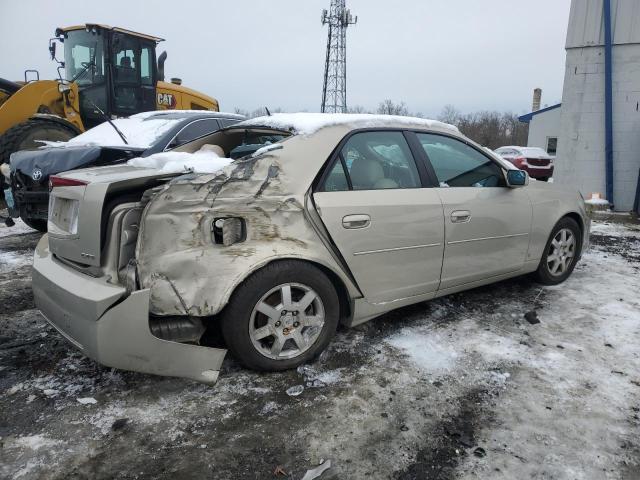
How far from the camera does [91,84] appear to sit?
9062 mm

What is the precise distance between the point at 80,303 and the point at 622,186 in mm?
10235

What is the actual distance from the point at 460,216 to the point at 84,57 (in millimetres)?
Answer: 8568

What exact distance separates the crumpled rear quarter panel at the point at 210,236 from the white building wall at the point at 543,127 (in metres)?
29.2

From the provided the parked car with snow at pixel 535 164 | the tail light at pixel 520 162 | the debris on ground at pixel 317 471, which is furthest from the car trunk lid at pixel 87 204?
the tail light at pixel 520 162

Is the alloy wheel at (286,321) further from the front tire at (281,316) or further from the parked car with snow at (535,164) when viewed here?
the parked car with snow at (535,164)

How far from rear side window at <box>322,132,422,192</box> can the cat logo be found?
816 cm

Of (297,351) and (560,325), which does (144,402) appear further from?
(560,325)

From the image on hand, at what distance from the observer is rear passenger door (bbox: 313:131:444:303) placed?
Result: 291 cm

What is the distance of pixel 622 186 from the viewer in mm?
9422

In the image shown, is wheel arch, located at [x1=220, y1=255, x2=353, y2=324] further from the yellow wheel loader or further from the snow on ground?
the yellow wheel loader

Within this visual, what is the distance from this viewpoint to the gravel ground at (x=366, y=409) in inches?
84.0

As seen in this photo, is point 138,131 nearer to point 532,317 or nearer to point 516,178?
point 516,178

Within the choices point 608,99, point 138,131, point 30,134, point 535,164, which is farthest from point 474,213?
point 535,164

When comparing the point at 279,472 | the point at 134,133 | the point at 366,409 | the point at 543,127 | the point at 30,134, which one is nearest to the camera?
the point at 279,472
